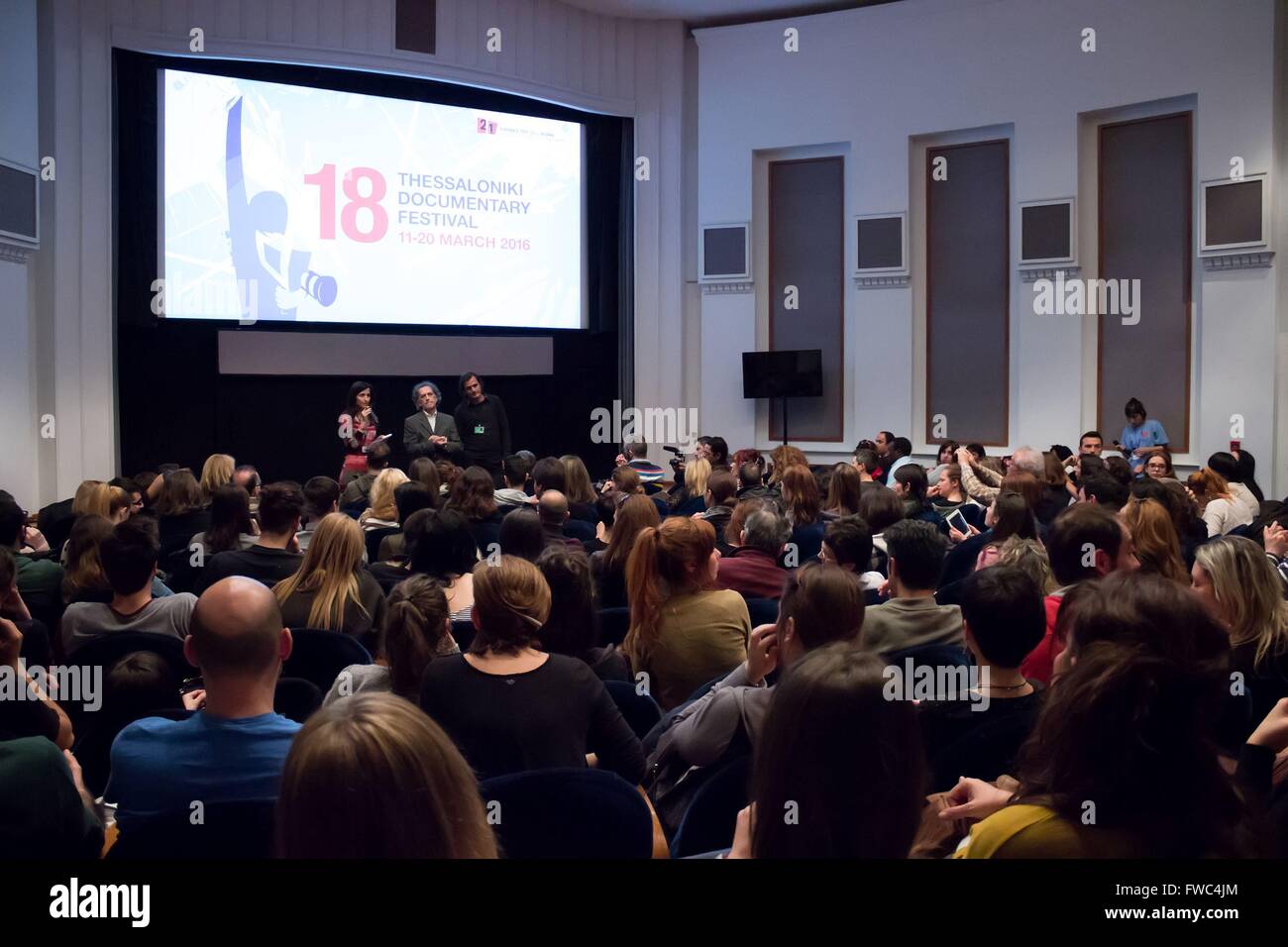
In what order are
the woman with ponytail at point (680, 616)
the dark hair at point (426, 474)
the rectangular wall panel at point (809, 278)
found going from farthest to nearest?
the rectangular wall panel at point (809, 278)
the dark hair at point (426, 474)
the woman with ponytail at point (680, 616)

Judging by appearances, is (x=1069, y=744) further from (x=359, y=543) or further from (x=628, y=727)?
(x=359, y=543)

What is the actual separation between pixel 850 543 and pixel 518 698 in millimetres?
1691

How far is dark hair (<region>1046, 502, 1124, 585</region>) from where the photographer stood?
3457 millimetres

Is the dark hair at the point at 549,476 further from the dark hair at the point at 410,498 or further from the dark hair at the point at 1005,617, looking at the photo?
the dark hair at the point at 1005,617

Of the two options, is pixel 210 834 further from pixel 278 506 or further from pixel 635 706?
pixel 278 506

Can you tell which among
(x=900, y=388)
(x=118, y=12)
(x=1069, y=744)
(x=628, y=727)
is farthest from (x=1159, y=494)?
(x=118, y=12)

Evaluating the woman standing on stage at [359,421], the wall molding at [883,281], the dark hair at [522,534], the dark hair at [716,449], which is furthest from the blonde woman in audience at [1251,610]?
the wall molding at [883,281]

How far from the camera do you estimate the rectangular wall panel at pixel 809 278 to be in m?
12.2

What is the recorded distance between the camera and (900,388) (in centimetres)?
1172

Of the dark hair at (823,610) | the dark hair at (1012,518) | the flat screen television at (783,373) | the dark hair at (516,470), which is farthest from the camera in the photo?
the flat screen television at (783,373)

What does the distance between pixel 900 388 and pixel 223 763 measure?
10.3 meters

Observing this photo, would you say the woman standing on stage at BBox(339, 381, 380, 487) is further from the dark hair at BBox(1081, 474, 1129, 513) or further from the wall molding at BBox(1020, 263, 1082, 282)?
the wall molding at BBox(1020, 263, 1082, 282)

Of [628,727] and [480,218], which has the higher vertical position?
[480,218]

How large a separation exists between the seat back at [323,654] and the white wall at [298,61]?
6.62m
